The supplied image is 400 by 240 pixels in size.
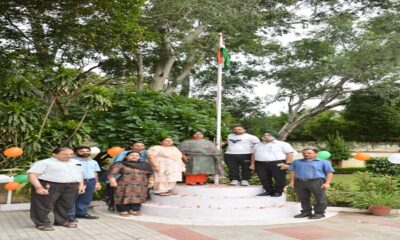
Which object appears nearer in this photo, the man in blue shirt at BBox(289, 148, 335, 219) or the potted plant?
the man in blue shirt at BBox(289, 148, 335, 219)

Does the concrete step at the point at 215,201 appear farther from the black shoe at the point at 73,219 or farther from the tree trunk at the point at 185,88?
the tree trunk at the point at 185,88

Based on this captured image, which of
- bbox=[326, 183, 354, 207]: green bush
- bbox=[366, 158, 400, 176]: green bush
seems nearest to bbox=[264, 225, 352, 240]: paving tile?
bbox=[326, 183, 354, 207]: green bush

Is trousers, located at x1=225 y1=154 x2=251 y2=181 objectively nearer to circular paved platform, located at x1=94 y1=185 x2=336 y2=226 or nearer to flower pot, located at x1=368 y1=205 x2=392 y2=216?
circular paved platform, located at x1=94 y1=185 x2=336 y2=226

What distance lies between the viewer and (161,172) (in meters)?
8.53

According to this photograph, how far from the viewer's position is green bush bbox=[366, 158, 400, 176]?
62.1 ft

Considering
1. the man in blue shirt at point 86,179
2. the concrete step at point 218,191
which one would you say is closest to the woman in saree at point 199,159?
the concrete step at point 218,191

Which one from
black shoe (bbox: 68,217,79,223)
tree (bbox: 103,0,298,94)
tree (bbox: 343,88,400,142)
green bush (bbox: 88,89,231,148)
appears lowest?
black shoe (bbox: 68,217,79,223)

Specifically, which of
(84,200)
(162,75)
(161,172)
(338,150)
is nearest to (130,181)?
(161,172)

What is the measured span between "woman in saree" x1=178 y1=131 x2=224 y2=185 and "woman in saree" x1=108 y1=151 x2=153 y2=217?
1.04 meters

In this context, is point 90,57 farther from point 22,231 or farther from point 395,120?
point 395,120

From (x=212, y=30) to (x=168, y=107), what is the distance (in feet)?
25.3

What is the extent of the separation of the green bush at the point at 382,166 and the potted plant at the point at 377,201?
33.4 feet

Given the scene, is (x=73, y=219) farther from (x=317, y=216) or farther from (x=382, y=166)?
(x=382, y=166)

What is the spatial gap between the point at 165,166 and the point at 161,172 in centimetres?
14
